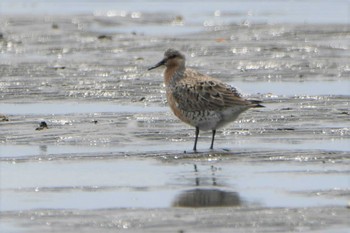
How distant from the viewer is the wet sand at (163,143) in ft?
35.3

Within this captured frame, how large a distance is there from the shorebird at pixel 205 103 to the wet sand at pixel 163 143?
0.96 ft

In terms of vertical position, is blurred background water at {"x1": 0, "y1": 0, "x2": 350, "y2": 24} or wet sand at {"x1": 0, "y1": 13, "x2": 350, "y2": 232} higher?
blurred background water at {"x1": 0, "y1": 0, "x2": 350, "y2": 24}

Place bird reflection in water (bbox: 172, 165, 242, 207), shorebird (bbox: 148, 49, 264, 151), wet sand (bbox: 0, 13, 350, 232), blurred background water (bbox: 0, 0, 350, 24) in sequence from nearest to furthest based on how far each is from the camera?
wet sand (bbox: 0, 13, 350, 232)
bird reflection in water (bbox: 172, 165, 242, 207)
shorebird (bbox: 148, 49, 264, 151)
blurred background water (bbox: 0, 0, 350, 24)

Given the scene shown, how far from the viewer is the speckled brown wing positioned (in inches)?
574

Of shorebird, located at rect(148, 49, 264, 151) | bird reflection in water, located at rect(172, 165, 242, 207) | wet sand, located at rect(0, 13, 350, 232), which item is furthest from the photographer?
shorebird, located at rect(148, 49, 264, 151)

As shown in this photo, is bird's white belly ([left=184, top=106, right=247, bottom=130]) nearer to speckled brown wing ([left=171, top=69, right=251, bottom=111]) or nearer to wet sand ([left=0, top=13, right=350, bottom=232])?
speckled brown wing ([left=171, top=69, right=251, bottom=111])

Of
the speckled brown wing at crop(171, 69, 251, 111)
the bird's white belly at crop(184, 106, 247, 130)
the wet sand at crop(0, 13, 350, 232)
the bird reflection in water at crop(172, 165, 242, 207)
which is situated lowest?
the bird reflection in water at crop(172, 165, 242, 207)

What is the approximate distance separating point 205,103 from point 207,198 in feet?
10.8

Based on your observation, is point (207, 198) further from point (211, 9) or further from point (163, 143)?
point (211, 9)

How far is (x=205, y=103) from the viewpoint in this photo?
48.2 feet

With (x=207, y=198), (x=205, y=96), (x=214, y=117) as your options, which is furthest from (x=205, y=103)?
(x=207, y=198)

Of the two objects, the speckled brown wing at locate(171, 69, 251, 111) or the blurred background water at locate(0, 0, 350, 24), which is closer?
the speckled brown wing at locate(171, 69, 251, 111)

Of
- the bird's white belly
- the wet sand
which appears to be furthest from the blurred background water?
the bird's white belly

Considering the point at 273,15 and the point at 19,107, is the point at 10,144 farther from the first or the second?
the point at 273,15
